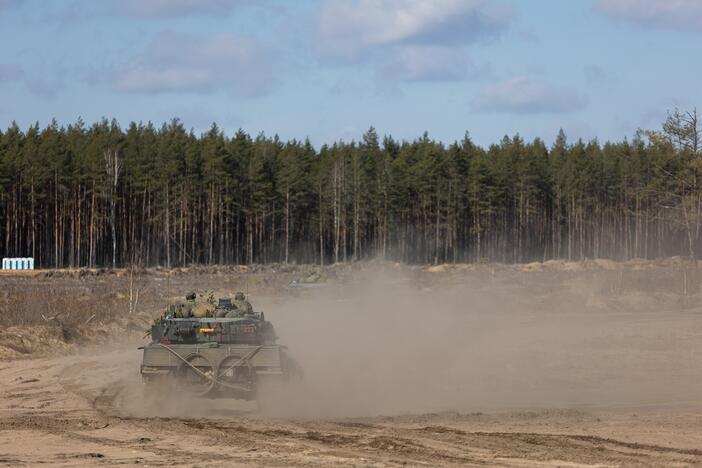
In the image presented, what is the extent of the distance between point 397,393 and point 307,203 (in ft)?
289

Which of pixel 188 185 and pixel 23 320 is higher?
pixel 188 185

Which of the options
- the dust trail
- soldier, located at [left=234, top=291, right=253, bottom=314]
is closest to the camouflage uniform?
soldier, located at [left=234, top=291, right=253, bottom=314]

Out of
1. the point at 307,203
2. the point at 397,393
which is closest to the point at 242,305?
the point at 397,393

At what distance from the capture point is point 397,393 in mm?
22891

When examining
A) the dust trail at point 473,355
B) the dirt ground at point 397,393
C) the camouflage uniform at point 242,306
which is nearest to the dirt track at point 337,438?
the dirt ground at point 397,393

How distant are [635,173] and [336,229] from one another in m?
41.3

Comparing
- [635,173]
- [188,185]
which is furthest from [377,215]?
[635,173]

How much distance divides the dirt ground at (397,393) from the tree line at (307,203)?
1837 inches

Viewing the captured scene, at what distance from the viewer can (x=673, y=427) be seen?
17.0m

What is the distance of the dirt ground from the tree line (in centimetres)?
4667

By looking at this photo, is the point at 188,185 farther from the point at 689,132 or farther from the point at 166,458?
the point at 166,458

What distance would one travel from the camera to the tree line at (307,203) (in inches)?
3802

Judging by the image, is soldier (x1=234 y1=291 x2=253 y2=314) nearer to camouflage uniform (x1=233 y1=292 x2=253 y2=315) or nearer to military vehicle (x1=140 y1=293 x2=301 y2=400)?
camouflage uniform (x1=233 y1=292 x2=253 y2=315)

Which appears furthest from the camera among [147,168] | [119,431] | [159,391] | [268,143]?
[268,143]
